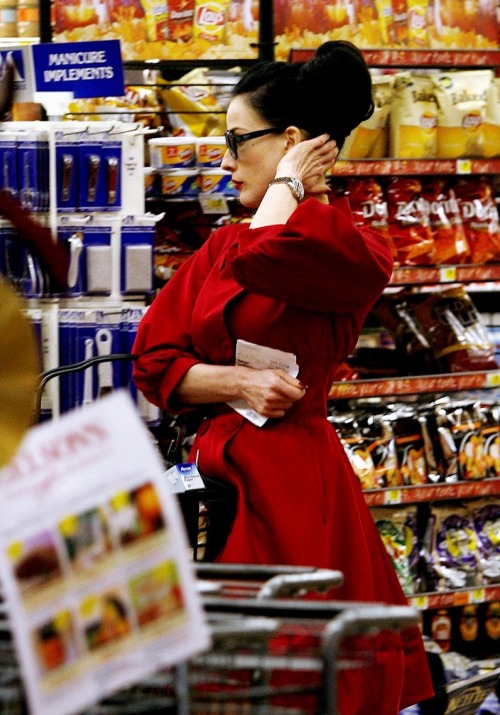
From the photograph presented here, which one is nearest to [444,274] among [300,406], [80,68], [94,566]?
[80,68]

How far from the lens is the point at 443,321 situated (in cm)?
395

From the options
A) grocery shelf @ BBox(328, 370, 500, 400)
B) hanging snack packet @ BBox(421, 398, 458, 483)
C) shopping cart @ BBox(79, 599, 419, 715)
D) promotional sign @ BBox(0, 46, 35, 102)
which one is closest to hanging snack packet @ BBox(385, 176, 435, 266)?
grocery shelf @ BBox(328, 370, 500, 400)

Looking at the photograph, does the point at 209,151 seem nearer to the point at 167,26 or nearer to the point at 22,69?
the point at 167,26

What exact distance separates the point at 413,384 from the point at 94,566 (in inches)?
113

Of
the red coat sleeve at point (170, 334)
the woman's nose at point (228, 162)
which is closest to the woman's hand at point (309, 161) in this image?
the woman's nose at point (228, 162)

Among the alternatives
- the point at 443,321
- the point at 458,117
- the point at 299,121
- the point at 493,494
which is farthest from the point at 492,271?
the point at 299,121

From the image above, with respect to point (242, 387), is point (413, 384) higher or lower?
lower

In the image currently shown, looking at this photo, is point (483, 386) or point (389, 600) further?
point (483, 386)

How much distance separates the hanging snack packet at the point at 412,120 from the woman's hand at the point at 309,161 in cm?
144

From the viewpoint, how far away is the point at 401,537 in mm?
3875

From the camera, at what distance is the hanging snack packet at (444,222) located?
12.7 feet

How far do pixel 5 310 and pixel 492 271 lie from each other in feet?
9.86

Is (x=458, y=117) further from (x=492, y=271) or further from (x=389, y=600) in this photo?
(x=389, y=600)

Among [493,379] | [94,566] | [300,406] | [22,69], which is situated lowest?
[493,379]
